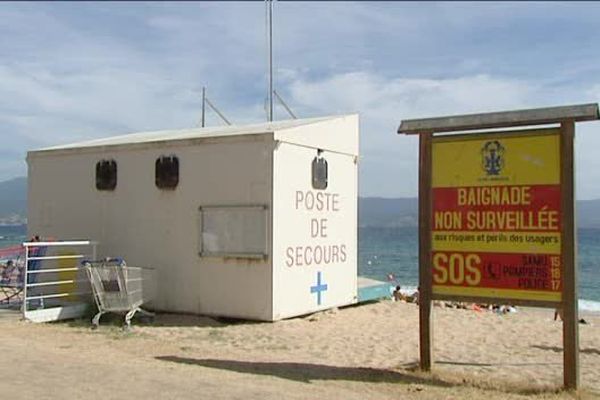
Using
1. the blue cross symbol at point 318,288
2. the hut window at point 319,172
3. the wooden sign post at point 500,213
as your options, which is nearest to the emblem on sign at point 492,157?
the wooden sign post at point 500,213

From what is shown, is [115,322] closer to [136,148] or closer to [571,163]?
[136,148]

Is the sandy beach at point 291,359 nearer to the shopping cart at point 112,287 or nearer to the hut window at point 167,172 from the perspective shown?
the shopping cart at point 112,287

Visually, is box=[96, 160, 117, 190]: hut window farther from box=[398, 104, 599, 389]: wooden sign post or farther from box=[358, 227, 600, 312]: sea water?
box=[358, 227, 600, 312]: sea water

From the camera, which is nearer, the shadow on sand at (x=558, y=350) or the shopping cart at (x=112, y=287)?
the shadow on sand at (x=558, y=350)

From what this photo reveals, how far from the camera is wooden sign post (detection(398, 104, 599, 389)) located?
7891 mm

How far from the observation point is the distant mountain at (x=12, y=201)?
107488 millimetres

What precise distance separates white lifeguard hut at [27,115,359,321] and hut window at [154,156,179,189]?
2 cm

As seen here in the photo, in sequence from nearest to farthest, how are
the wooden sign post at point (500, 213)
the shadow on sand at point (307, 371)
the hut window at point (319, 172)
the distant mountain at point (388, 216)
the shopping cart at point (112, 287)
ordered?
the wooden sign post at point (500, 213) < the shadow on sand at point (307, 371) < the shopping cart at point (112, 287) < the hut window at point (319, 172) < the distant mountain at point (388, 216)

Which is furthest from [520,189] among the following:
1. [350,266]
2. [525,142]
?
[350,266]

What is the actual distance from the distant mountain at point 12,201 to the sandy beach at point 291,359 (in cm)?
8030

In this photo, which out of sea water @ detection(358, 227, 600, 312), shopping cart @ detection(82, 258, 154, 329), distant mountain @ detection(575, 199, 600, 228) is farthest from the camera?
distant mountain @ detection(575, 199, 600, 228)

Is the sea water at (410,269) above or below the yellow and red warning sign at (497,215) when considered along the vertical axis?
below

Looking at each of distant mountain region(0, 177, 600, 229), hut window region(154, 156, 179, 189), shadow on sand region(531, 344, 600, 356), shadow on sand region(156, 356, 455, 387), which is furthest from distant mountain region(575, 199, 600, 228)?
shadow on sand region(156, 356, 455, 387)

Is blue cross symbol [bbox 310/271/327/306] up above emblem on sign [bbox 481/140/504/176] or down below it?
below
